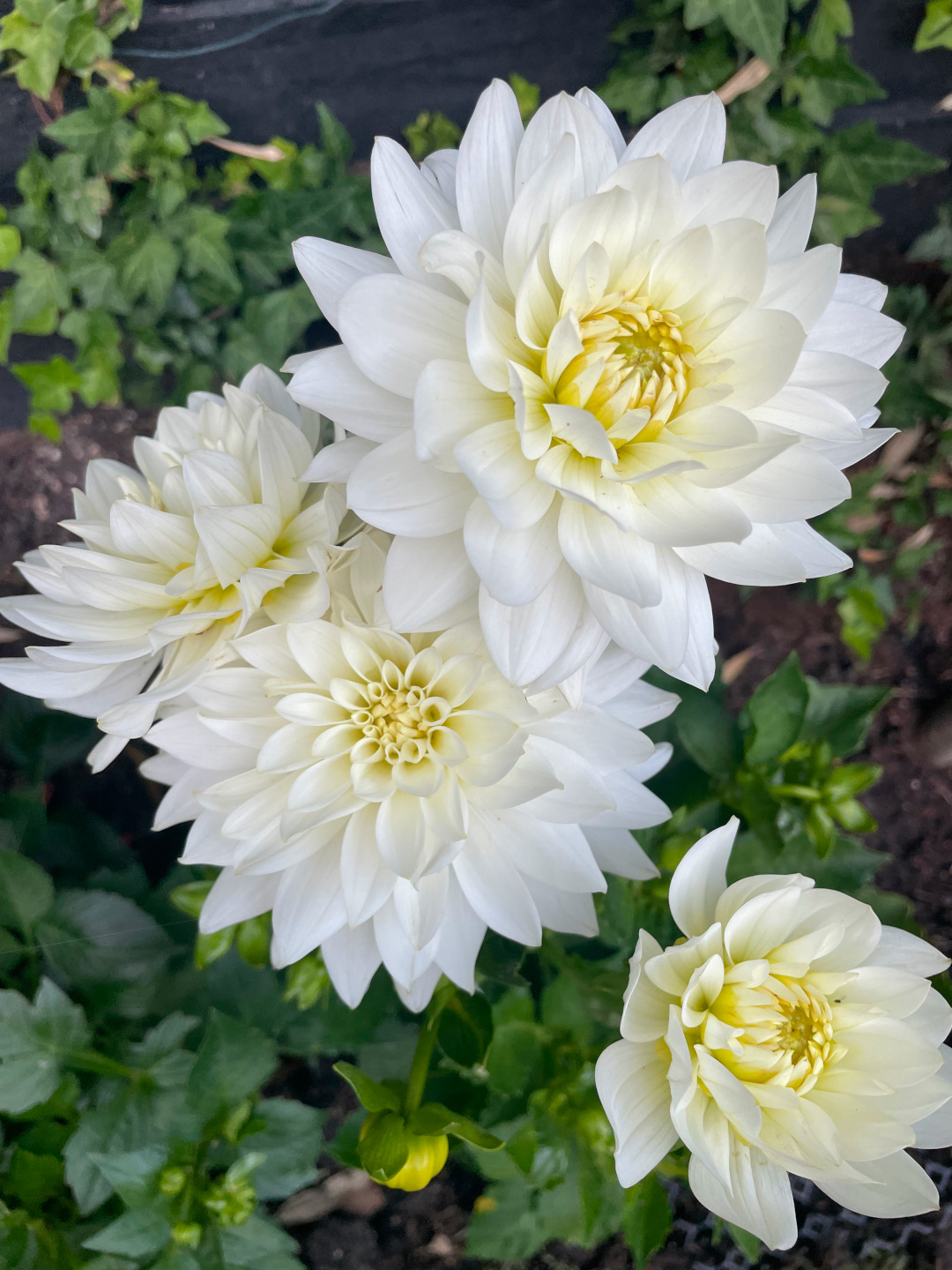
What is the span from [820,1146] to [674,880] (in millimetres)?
263

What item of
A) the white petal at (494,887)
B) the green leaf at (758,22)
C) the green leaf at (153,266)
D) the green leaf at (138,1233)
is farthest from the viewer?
the green leaf at (153,266)

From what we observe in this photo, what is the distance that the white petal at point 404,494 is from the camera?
0.63 m

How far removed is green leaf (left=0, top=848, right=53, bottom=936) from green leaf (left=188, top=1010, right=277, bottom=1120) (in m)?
0.38

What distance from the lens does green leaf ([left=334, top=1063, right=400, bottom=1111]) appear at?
898 mm

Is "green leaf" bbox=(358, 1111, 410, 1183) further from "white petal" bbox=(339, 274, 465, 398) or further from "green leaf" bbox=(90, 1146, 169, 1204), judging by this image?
"white petal" bbox=(339, 274, 465, 398)

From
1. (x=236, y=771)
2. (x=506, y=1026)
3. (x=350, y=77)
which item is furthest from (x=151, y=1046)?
(x=350, y=77)

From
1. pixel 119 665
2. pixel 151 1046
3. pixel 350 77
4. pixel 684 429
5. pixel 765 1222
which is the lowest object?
pixel 151 1046

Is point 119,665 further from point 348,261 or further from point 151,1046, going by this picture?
point 151,1046

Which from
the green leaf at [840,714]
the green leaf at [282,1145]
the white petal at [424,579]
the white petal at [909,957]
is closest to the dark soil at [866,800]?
the green leaf at [840,714]

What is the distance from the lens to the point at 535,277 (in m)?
0.66

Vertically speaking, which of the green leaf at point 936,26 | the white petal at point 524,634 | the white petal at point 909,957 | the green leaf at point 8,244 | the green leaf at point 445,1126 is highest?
the green leaf at point 936,26

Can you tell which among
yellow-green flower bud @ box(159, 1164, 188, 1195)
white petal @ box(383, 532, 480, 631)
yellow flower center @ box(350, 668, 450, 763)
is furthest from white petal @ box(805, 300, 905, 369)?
yellow-green flower bud @ box(159, 1164, 188, 1195)

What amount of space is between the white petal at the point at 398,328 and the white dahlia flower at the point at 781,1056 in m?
0.51

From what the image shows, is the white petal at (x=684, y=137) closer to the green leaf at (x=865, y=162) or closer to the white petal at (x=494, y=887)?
the white petal at (x=494, y=887)
